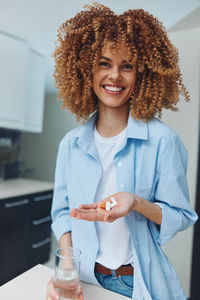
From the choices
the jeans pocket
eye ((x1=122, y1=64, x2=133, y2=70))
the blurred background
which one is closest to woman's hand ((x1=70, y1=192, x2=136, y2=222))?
the jeans pocket

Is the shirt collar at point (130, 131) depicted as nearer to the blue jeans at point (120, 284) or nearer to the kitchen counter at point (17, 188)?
the blue jeans at point (120, 284)

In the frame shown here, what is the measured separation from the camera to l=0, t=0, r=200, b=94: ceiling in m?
1.85

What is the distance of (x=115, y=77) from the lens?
90cm

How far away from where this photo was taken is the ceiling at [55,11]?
1.85 metres

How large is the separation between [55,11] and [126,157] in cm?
158

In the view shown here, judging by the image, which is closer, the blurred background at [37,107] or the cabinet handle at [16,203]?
the blurred background at [37,107]

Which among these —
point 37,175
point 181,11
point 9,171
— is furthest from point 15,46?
point 37,175

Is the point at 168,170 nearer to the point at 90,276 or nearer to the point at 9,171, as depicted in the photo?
the point at 90,276

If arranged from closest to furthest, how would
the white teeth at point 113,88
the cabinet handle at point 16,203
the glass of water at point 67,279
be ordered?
1. the glass of water at point 67,279
2. the white teeth at point 113,88
3. the cabinet handle at point 16,203

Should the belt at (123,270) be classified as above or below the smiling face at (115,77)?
below

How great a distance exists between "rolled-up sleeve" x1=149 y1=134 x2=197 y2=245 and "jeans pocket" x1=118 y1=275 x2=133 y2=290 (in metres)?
0.17

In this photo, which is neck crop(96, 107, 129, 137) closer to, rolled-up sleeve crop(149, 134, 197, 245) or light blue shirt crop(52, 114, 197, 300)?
light blue shirt crop(52, 114, 197, 300)

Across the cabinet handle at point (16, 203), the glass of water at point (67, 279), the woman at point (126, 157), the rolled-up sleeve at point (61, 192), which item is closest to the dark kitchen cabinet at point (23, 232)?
the cabinet handle at point (16, 203)

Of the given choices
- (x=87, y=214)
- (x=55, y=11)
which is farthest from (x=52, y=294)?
(x=55, y=11)
